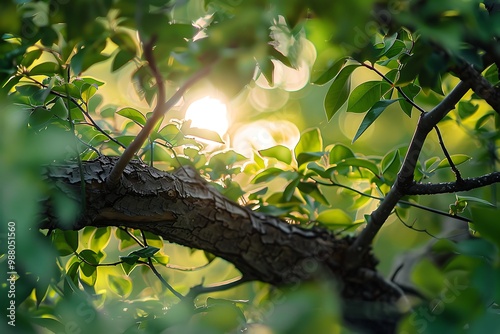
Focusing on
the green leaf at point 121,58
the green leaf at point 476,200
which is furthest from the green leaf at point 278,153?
the green leaf at point 121,58

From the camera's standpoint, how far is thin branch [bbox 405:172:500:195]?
61 cm

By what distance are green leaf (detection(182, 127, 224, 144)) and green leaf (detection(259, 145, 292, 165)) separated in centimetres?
15

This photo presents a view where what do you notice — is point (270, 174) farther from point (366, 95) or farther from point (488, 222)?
point (488, 222)

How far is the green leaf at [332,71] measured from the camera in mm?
584

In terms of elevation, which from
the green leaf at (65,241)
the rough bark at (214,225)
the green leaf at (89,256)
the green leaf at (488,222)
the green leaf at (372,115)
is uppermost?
the green leaf at (488,222)

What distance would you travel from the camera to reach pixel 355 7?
0.30 metres

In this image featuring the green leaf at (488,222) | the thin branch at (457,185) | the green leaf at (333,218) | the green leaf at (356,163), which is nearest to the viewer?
the green leaf at (488,222)

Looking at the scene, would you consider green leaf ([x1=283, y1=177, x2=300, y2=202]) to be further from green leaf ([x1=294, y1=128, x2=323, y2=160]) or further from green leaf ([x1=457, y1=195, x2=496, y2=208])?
green leaf ([x1=457, y1=195, x2=496, y2=208])

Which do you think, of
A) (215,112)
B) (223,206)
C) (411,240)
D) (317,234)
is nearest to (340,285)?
Result: (317,234)

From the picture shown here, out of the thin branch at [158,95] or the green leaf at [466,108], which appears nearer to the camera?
the thin branch at [158,95]

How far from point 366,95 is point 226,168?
258 millimetres

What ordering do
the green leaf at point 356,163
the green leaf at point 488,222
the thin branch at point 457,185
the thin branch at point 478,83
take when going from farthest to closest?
the green leaf at point 356,163 → the thin branch at point 457,185 → the thin branch at point 478,83 → the green leaf at point 488,222

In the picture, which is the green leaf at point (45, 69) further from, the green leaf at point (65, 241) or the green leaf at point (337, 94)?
the green leaf at point (337, 94)

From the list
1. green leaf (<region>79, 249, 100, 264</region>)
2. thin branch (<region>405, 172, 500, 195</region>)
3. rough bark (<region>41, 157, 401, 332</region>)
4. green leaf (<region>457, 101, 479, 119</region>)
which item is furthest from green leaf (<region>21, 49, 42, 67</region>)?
green leaf (<region>457, 101, 479, 119</region>)
